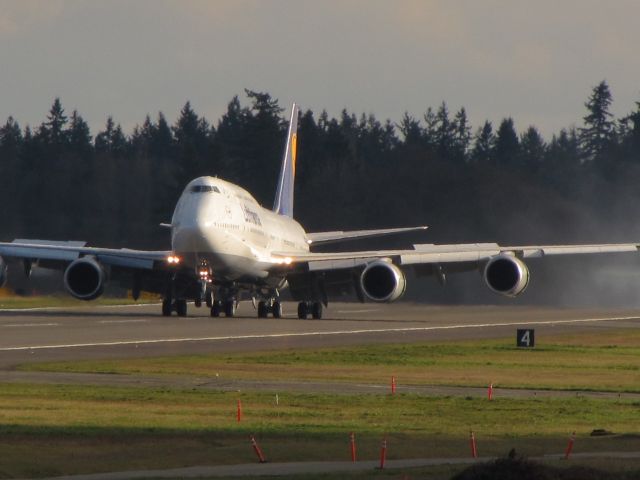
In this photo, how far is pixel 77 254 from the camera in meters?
54.8

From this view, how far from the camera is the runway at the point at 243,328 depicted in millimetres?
40125

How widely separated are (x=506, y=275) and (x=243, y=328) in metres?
10.9

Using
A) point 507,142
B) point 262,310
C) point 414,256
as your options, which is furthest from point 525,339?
point 507,142

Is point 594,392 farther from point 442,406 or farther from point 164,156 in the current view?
point 164,156

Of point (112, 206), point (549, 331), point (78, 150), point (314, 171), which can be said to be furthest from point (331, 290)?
point (78, 150)

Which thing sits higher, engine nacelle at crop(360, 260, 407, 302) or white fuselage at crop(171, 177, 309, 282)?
white fuselage at crop(171, 177, 309, 282)

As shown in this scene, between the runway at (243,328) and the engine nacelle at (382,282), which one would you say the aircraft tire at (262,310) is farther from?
the engine nacelle at (382,282)

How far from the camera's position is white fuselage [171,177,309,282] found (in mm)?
51219

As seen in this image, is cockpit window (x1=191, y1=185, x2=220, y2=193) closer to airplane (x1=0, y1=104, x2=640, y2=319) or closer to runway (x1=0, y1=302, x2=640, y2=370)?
airplane (x1=0, y1=104, x2=640, y2=319)

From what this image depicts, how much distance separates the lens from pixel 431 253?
55969mm

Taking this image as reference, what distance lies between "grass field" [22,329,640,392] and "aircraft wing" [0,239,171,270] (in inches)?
567

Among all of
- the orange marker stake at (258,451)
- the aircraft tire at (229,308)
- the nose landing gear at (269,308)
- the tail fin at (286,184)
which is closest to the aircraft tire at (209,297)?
the aircraft tire at (229,308)

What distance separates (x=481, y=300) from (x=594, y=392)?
50.1 meters

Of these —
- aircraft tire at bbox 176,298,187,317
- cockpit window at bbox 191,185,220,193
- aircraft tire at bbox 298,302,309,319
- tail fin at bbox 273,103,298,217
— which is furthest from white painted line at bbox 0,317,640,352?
tail fin at bbox 273,103,298,217
